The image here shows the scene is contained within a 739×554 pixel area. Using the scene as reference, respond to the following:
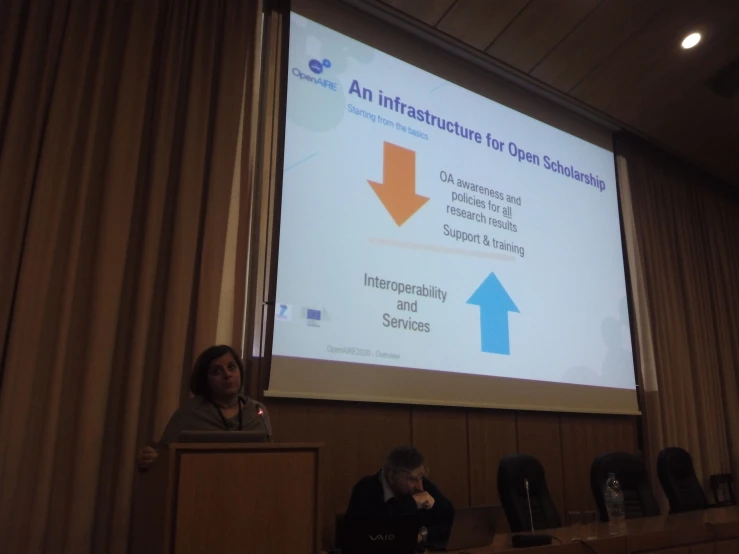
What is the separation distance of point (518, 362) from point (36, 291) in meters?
2.59

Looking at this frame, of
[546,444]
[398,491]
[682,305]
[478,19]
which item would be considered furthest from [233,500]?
[682,305]

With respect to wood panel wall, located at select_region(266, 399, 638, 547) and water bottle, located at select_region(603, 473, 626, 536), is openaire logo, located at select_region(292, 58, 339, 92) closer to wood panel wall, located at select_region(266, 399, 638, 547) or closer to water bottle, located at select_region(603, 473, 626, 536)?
wood panel wall, located at select_region(266, 399, 638, 547)

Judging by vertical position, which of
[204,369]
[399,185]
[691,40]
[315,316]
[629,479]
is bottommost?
[629,479]

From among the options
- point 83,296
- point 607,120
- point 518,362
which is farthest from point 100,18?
point 607,120

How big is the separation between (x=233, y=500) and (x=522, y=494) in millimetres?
1753

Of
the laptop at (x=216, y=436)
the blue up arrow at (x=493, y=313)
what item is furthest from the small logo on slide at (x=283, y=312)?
the laptop at (x=216, y=436)

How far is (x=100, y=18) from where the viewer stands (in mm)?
2963

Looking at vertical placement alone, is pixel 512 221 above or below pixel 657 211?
below

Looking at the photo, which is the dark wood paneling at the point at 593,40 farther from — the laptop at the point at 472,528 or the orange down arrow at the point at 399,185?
the laptop at the point at 472,528

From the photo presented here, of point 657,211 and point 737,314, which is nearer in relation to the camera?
point 657,211

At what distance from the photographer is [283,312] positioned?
9.76 ft

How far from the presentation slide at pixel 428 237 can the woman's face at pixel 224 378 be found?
2.24 ft

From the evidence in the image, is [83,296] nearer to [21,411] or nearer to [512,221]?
[21,411]

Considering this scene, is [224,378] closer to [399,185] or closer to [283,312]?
[283,312]
